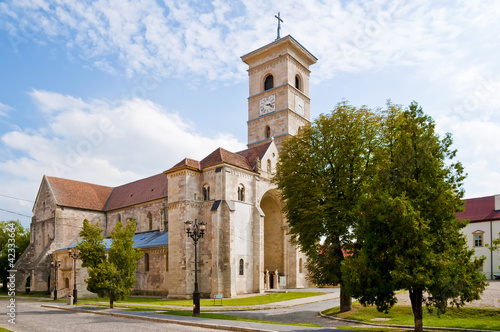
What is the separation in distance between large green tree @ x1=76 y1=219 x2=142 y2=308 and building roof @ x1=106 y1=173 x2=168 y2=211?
16.3 m

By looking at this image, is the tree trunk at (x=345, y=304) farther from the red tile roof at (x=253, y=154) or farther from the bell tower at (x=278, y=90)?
the bell tower at (x=278, y=90)

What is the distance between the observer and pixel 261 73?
53969 millimetres

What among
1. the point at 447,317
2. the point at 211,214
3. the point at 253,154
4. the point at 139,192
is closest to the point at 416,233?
the point at 447,317

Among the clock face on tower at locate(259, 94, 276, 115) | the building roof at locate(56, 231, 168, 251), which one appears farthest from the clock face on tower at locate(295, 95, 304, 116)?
the building roof at locate(56, 231, 168, 251)

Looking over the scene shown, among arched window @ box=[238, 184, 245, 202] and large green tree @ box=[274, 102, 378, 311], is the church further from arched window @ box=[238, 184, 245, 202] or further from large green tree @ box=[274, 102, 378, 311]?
large green tree @ box=[274, 102, 378, 311]

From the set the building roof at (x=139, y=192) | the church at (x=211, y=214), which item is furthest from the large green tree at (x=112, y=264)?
the building roof at (x=139, y=192)

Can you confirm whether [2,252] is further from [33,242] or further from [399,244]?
[399,244]

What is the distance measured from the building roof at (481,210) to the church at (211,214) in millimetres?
23428

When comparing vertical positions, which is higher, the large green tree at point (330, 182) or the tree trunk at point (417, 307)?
the large green tree at point (330, 182)

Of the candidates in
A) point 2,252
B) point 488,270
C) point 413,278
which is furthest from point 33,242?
point 488,270

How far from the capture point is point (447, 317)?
18422mm

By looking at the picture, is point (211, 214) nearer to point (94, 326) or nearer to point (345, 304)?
point (345, 304)

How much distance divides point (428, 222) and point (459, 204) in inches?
69.2

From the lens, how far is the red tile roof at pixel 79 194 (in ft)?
168
